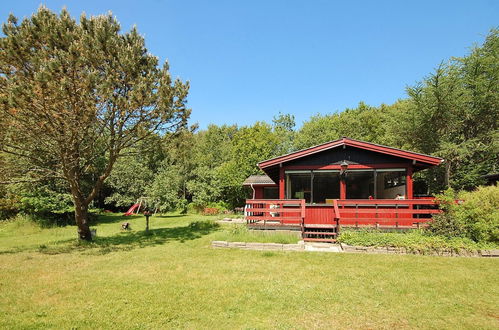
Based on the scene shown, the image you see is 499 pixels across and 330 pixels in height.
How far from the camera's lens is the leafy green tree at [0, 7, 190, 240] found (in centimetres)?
895

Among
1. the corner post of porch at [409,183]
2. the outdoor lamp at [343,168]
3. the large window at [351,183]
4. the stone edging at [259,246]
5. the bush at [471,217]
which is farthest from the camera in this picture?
the large window at [351,183]

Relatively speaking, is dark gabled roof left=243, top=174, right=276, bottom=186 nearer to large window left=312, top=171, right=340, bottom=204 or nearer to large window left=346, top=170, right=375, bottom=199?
large window left=312, top=171, right=340, bottom=204

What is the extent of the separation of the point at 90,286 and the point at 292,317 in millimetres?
4322

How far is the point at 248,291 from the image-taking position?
5398mm

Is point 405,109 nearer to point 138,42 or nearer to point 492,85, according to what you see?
point 492,85

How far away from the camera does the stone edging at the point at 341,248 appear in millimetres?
8062

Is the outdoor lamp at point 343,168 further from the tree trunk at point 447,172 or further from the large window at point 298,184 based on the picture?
the tree trunk at point 447,172

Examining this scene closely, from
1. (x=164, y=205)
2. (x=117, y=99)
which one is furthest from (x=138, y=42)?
(x=164, y=205)

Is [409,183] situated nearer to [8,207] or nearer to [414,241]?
[414,241]

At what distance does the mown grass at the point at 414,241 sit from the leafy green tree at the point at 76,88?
860 cm

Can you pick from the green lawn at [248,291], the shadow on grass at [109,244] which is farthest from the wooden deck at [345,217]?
the shadow on grass at [109,244]

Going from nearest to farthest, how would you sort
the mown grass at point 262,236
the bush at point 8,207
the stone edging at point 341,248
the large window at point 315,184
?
the stone edging at point 341,248 → the mown grass at point 262,236 → the large window at point 315,184 → the bush at point 8,207

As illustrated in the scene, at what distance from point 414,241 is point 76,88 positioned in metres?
12.3

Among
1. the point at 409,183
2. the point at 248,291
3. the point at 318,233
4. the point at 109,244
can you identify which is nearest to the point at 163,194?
the point at 109,244
